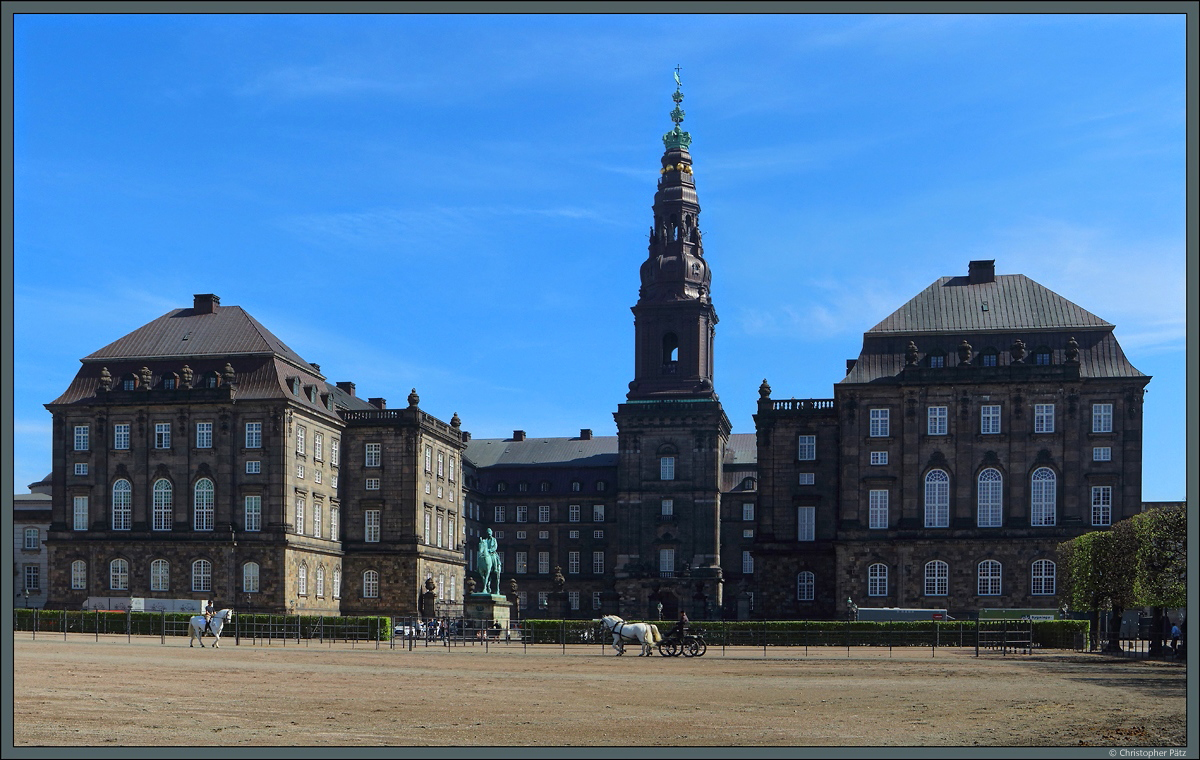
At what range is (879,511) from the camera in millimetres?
90938

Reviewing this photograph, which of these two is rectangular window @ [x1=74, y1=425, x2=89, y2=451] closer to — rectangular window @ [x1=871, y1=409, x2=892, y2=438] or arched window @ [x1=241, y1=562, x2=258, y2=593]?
arched window @ [x1=241, y1=562, x2=258, y2=593]

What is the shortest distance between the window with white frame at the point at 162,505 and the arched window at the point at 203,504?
67.2 inches

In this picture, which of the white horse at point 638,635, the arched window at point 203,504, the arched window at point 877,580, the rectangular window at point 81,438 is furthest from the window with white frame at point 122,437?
the white horse at point 638,635

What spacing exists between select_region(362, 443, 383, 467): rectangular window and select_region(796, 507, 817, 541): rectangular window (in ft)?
103

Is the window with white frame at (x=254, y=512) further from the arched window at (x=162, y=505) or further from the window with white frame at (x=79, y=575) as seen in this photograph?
the window with white frame at (x=79, y=575)

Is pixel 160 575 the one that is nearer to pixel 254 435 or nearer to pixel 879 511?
pixel 254 435

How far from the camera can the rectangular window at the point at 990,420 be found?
89.9 m

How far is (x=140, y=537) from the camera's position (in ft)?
313

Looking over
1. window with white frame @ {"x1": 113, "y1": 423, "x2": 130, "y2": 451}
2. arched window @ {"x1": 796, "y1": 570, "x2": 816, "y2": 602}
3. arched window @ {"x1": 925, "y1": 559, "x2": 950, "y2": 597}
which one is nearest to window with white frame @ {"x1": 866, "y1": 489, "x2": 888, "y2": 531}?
arched window @ {"x1": 925, "y1": 559, "x2": 950, "y2": 597}

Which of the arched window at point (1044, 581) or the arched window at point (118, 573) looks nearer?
the arched window at point (1044, 581)

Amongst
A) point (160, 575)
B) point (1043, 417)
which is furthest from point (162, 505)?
point (1043, 417)

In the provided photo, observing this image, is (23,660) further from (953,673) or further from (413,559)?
(413,559)

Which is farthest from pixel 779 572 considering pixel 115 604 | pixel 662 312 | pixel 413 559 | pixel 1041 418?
pixel 115 604

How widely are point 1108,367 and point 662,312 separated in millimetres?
46549
